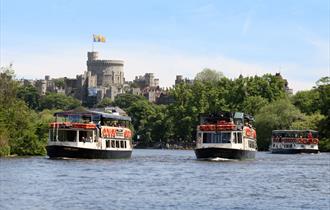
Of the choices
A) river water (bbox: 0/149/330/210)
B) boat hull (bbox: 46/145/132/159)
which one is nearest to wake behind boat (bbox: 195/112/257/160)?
boat hull (bbox: 46/145/132/159)

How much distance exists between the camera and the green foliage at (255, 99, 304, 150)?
7215 inches

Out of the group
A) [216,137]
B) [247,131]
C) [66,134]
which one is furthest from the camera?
[247,131]

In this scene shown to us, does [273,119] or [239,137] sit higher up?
[273,119]

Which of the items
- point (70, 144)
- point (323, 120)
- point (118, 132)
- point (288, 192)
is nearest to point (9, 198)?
point (288, 192)

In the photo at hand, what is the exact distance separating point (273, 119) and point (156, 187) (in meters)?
125

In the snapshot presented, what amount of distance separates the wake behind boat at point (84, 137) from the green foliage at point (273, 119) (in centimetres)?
8318

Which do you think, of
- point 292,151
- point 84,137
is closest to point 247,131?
point 84,137

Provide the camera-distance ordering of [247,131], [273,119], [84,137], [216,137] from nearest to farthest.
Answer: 1. [84,137]
2. [216,137]
3. [247,131]
4. [273,119]

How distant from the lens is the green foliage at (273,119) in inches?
7215

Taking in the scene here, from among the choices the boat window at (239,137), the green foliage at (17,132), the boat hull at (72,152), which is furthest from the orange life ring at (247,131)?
the green foliage at (17,132)

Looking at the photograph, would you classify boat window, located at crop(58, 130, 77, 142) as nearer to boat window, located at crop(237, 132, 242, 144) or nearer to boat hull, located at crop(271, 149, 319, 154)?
boat window, located at crop(237, 132, 242, 144)

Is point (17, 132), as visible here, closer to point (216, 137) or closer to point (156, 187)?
point (216, 137)

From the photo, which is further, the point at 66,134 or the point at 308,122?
the point at 308,122

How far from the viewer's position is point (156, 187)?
59.8 m
